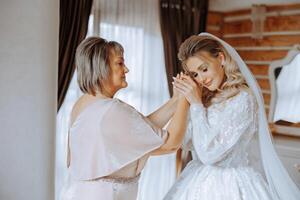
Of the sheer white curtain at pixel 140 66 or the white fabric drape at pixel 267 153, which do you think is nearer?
the white fabric drape at pixel 267 153

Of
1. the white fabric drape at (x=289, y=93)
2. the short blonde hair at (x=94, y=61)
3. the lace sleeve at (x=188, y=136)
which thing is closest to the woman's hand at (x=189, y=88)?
the lace sleeve at (x=188, y=136)

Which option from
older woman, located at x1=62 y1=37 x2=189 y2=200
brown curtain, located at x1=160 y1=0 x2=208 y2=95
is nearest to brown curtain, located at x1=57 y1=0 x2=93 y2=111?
brown curtain, located at x1=160 y1=0 x2=208 y2=95

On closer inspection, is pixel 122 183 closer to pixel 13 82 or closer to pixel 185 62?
pixel 185 62

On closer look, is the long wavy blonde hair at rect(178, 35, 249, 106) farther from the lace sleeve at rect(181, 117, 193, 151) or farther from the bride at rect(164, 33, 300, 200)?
the lace sleeve at rect(181, 117, 193, 151)

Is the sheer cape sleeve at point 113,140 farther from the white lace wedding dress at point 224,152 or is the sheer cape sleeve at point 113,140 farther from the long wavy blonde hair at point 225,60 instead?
the long wavy blonde hair at point 225,60

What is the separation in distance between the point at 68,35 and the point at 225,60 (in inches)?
74.1

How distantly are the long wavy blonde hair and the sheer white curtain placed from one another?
1957mm

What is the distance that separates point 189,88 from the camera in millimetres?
2178

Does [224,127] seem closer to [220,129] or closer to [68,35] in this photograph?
[220,129]

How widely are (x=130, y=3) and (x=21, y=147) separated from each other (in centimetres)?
206

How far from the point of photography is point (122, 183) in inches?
85.5

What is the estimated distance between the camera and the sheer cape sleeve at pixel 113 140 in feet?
6.84

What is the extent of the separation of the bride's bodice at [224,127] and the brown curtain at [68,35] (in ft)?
5.96

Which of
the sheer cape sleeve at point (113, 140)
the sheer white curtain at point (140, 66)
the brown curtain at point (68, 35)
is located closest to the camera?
the sheer cape sleeve at point (113, 140)
